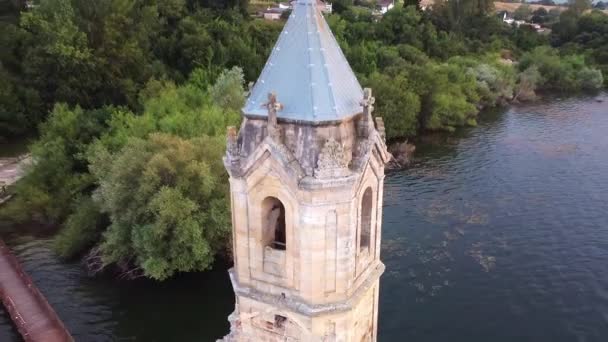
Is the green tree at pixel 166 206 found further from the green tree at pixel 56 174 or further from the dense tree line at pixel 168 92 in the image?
the green tree at pixel 56 174

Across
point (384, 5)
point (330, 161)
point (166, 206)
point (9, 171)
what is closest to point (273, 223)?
point (330, 161)

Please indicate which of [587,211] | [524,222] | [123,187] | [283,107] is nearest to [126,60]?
[123,187]

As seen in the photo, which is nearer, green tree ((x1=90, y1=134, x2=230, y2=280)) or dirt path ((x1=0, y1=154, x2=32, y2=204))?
green tree ((x1=90, y1=134, x2=230, y2=280))

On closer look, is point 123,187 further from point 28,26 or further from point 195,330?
point 28,26

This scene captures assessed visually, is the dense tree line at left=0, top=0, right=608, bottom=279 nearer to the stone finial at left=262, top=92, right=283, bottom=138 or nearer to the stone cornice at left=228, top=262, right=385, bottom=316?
the stone cornice at left=228, top=262, right=385, bottom=316

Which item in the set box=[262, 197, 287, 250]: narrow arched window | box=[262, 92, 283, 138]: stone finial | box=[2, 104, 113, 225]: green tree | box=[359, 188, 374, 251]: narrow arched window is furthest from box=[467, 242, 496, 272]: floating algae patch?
box=[2, 104, 113, 225]: green tree

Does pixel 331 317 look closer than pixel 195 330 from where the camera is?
Yes

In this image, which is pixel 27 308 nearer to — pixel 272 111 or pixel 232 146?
pixel 232 146
